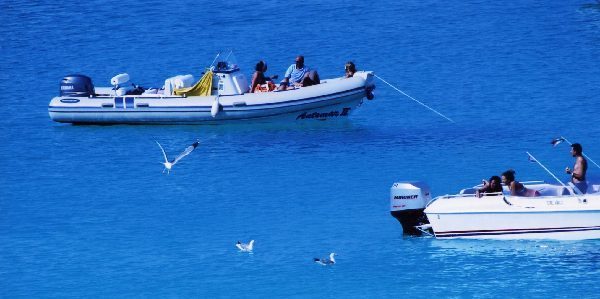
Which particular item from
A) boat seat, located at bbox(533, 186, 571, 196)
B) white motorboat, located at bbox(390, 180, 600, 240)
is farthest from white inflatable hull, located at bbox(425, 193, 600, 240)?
boat seat, located at bbox(533, 186, 571, 196)

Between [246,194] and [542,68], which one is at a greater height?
[542,68]

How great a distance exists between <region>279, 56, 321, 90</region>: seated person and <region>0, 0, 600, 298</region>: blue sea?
88 centimetres

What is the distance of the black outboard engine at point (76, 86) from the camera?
29953 mm

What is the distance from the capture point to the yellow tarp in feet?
96.8

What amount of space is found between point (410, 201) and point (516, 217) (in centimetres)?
163

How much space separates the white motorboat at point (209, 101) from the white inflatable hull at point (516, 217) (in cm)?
853

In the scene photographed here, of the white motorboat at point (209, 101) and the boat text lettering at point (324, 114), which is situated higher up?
the white motorboat at point (209, 101)

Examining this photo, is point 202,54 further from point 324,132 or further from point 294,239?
→ point 294,239

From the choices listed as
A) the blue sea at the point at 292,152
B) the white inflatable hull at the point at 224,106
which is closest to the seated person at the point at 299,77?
the white inflatable hull at the point at 224,106

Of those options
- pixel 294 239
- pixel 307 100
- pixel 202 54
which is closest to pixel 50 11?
pixel 202 54

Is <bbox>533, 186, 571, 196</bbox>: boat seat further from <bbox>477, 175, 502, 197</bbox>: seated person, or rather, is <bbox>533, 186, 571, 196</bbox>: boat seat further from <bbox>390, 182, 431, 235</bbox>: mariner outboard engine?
<bbox>390, 182, 431, 235</bbox>: mariner outboard engine

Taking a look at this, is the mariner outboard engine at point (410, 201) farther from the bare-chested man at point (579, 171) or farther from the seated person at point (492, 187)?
the bare-chested man at point (579, 171)

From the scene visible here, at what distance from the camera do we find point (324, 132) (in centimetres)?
2928

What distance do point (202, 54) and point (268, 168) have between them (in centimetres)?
1141
